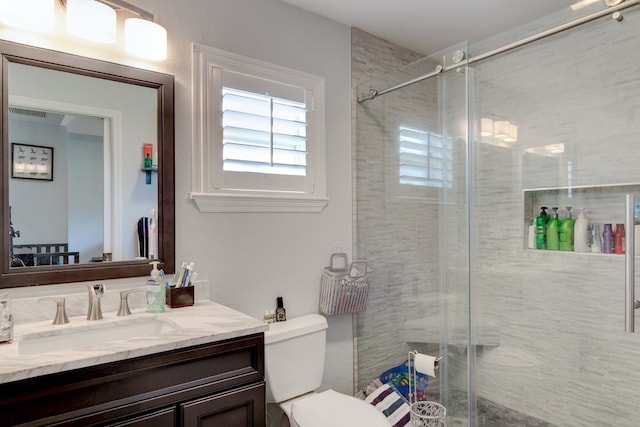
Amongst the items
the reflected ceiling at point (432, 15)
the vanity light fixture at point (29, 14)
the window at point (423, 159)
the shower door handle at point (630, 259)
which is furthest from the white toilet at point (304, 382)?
the reflected ceiling at point (432, 15)

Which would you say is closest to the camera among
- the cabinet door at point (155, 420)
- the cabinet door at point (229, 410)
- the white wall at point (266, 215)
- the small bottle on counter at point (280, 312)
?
the cabinet door at point (155, 420)

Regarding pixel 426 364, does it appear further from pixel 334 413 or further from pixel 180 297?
pixel 180 297

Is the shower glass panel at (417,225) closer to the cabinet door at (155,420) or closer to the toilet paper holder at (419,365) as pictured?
the toilet paper holder at (419,365)

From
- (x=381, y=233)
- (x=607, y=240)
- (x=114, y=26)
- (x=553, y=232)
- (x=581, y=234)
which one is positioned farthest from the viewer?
(x=381, y=233)

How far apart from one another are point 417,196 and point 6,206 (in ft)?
6.00

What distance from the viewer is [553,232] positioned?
79.7 inches

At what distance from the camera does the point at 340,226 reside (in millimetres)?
2318

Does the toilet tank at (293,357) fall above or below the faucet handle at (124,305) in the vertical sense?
below

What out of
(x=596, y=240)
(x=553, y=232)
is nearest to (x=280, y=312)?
(x=553, y=232)

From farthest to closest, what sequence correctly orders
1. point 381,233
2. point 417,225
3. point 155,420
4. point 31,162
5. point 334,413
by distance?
point 381,233 < point 417,225 < point 334,413 < point 31,162 < point 155,420

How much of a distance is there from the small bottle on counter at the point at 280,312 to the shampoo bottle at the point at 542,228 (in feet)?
4.62

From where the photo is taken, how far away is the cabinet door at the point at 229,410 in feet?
4.00

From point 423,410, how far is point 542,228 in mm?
1152

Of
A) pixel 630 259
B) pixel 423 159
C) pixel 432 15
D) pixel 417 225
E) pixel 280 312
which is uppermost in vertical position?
pixel 432 15
